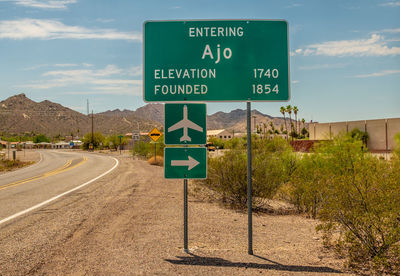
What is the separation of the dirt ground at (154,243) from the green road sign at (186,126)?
1785mm

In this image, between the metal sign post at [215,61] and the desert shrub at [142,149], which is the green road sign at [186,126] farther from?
the desert shrub at [142,149]

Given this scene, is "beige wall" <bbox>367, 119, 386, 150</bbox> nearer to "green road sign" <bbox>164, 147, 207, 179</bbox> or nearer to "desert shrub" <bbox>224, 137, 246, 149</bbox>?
"desert shrub" <bbox>224, 137, 246, 149</bbox>

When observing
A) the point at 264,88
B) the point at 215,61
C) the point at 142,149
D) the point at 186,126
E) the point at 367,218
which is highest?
the point at 215,61

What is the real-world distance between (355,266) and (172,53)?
14.1ft

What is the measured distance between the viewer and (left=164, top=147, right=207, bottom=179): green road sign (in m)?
6.00

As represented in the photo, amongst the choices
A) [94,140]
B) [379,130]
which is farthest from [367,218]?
[94,140]

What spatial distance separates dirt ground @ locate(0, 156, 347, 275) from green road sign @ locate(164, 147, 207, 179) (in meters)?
1.24

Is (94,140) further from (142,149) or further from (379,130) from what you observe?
(379,130)

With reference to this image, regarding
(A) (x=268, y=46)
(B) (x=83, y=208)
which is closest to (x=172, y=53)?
(A) (x=268, y=46)

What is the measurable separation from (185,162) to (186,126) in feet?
1.92

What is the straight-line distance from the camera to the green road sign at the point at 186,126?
5953 millimetres

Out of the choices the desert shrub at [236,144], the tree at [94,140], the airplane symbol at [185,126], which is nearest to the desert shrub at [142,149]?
the desert shrub at [236,144]

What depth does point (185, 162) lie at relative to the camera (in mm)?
6023

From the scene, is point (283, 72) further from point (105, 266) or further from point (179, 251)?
point (105, 266)
